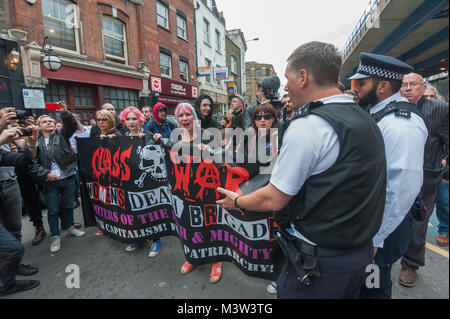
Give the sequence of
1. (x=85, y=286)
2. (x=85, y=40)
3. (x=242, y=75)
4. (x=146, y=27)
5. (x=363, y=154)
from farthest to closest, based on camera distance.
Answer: (x=242, y=75)
(x=146, y=27)
(x=85, y=40)
(x=85, y=286)
(x=363, y=154)

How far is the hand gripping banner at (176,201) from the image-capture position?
7.73 feet

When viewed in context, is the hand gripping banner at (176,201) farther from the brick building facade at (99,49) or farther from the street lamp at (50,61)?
the brick building facade at (99,49)

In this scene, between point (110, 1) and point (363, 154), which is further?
point (110, 1)

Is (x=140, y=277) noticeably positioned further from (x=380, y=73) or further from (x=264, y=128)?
(x=380, y=73)

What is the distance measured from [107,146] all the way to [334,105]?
3.28 meters

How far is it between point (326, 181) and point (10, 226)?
13.3 feet

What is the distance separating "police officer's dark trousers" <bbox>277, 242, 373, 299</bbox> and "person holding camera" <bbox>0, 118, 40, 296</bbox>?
306 centimetres

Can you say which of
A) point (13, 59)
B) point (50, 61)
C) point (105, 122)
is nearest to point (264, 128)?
point (105, 122)

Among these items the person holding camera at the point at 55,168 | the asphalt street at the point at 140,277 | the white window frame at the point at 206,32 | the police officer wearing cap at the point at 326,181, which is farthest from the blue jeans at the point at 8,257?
the white window frame at the point at 206,32

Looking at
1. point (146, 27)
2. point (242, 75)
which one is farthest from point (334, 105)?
point (242, 75)

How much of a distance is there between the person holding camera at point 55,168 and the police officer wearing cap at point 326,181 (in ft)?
11.8

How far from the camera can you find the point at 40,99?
24.2 ft
